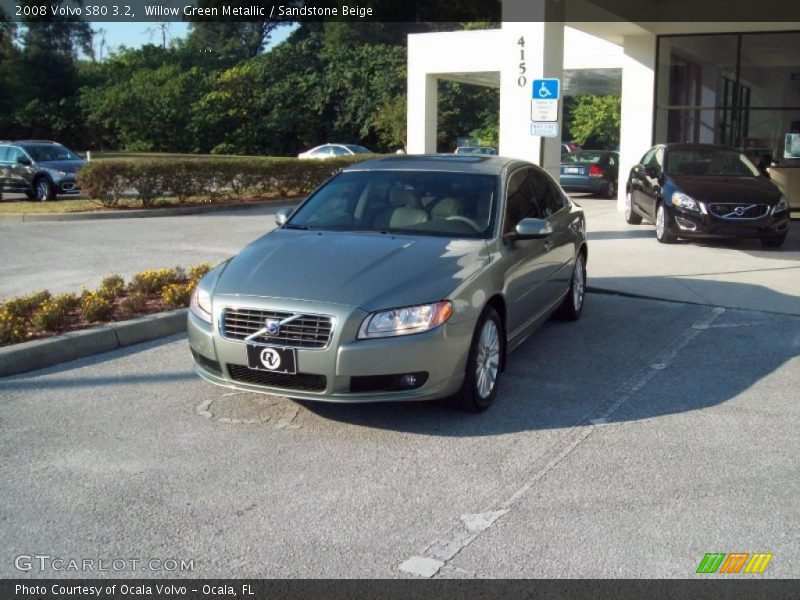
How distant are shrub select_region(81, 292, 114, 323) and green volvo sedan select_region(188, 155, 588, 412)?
73.0 inches

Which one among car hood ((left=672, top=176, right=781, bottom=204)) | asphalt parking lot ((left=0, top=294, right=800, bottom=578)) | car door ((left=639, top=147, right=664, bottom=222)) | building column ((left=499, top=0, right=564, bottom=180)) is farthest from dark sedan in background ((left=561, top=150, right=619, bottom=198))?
asphalt parking lot ((left=0, top=294, right=800, bottom=578))

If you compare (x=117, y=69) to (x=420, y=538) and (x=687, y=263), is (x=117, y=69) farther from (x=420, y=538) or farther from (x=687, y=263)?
(x=420, y=538)

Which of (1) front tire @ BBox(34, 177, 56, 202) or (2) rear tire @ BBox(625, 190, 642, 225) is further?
(1) front tire @ BBox(34, 177, 56, 202)

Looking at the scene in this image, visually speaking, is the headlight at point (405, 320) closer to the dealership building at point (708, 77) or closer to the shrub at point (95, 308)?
the shrub at point (95, 308)

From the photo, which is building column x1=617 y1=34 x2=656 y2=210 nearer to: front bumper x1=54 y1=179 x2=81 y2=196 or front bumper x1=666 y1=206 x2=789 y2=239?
front bumper x1=666 y1=206 x2=789 y2=239

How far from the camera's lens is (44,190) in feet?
72.9

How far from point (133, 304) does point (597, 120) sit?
41028 millimetres

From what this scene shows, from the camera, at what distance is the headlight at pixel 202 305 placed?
5.64m

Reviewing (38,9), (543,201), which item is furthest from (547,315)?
(38,9)

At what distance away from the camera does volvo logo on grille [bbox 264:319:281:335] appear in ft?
17.4

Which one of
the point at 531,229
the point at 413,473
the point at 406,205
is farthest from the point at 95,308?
the point at 413,473

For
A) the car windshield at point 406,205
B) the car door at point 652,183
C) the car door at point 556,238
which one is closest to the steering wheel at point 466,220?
the car windshield at point 406,205

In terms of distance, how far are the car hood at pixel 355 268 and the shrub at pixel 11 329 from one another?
2117 millimetres

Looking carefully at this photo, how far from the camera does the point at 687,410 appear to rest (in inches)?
235
